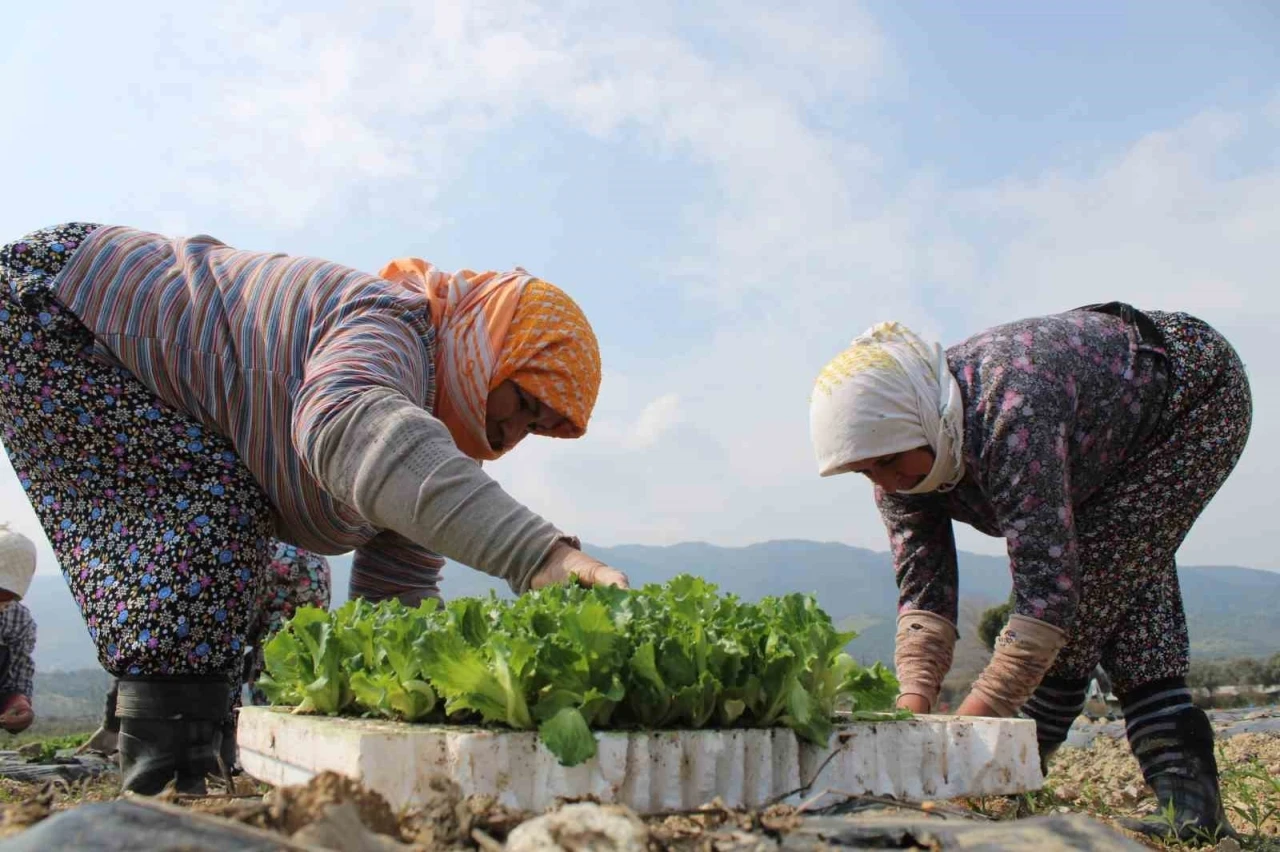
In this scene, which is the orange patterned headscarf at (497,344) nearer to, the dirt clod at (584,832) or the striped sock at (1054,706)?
the striped sock at (1054,706)

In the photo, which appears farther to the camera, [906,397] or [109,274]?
[906,397]

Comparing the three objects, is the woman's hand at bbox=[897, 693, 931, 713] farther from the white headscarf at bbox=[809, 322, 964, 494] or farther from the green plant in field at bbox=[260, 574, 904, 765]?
the green plant in field at bbox=[260, 574, 904, 765]

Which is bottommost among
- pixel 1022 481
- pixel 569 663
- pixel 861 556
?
pixel 569 663

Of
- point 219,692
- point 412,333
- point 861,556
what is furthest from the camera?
point 861,556

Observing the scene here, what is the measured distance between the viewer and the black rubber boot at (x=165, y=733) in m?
2.93

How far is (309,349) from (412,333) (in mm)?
301

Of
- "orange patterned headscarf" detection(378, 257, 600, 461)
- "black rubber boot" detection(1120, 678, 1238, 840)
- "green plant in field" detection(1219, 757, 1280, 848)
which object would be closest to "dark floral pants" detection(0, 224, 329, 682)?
"orange patterned headscarf" detection(378, 257, 600, 461)

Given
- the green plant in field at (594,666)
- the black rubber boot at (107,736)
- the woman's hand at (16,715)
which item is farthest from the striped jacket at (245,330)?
the woman's hand at (16,715)

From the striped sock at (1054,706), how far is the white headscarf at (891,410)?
93cm

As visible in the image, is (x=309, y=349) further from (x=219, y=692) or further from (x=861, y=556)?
(x=861, y=556)

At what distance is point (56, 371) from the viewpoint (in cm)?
320

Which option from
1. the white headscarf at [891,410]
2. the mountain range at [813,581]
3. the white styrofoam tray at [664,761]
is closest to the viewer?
the white styrofoam tray at [664,761]

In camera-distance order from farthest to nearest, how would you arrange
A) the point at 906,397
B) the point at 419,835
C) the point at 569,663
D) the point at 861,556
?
the point at 861,556
the point at 906,397
the point at 569,663
the point at 419,835

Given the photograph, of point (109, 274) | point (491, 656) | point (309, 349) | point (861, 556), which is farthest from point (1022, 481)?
point (861, 556)
